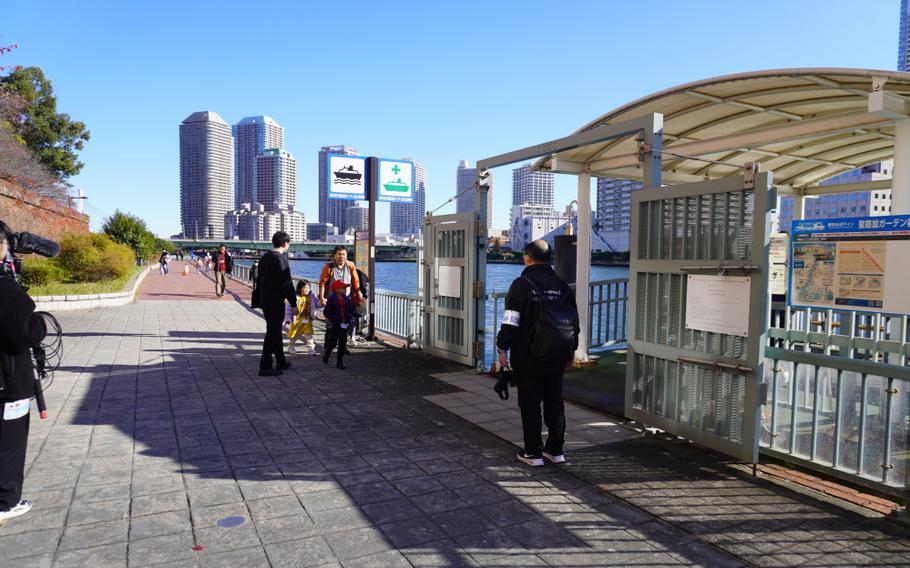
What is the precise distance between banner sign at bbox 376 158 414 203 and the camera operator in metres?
8.27

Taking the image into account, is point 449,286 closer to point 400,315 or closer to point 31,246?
point 400,315

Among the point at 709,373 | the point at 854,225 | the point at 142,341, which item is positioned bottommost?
the point at 142,341

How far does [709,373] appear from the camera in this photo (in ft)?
15.6

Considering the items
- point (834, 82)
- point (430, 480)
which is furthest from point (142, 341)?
point (834, 82)

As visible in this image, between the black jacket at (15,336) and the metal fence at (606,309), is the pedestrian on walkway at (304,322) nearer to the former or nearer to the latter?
the metal fence at (606,309)

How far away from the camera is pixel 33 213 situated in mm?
24969

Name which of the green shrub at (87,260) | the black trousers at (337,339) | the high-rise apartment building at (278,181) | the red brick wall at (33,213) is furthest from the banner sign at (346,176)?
the high-rise apartment building at (278,181)

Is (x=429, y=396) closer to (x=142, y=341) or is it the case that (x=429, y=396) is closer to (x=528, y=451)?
(x=528, y=451)

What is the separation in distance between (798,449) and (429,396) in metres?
3.78

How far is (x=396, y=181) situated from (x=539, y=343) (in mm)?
7897

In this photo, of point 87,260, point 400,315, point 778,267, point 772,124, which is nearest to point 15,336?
point 778,267

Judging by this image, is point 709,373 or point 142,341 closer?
point 709,373

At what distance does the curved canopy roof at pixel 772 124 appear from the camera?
18.7 feet

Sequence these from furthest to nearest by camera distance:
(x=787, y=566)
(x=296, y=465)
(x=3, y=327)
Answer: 1. (x=296, y=465)
2. (x=3, y=327)
3. (x=787, y=566)
